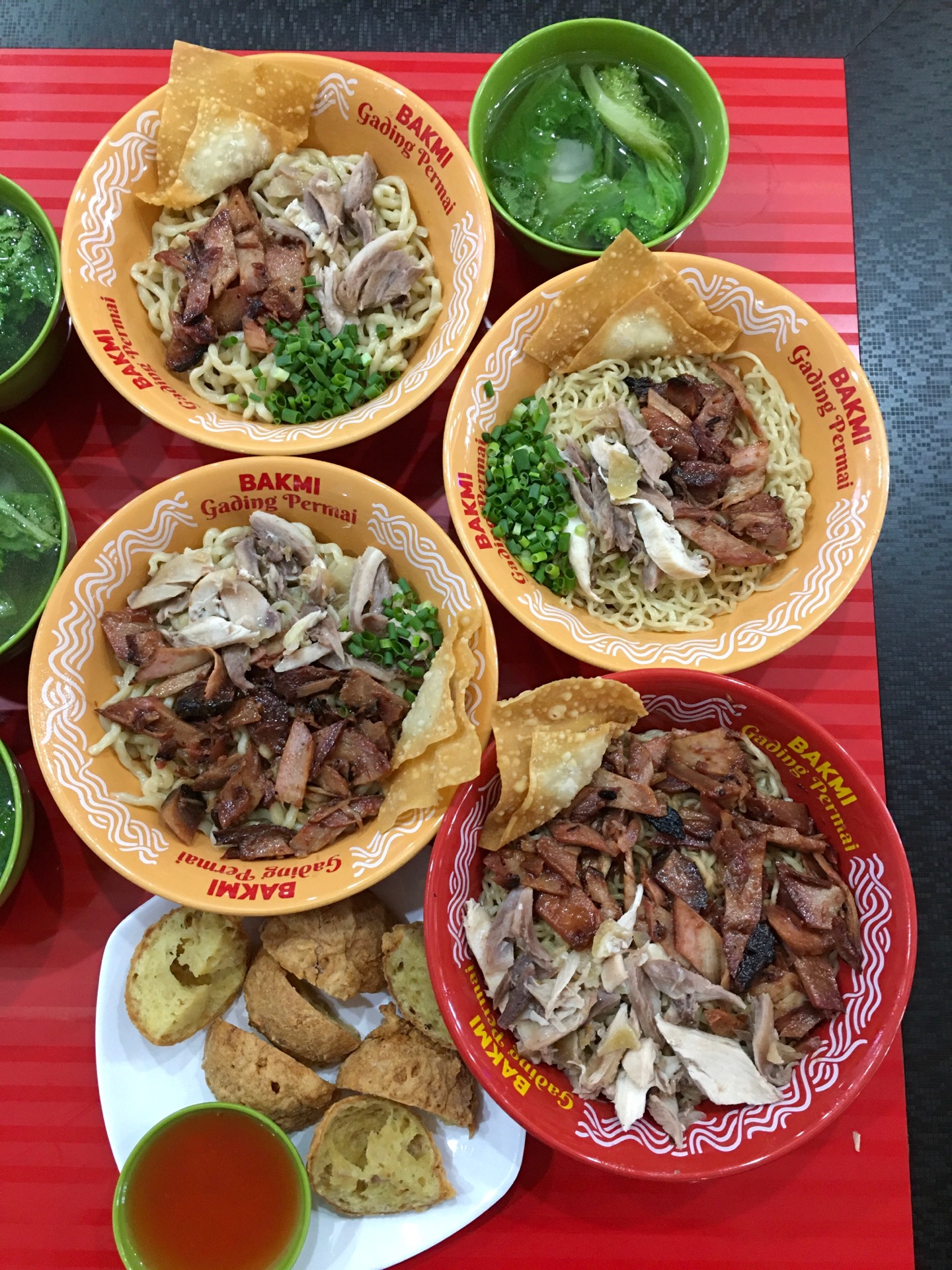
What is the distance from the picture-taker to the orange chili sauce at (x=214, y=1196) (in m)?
2.34

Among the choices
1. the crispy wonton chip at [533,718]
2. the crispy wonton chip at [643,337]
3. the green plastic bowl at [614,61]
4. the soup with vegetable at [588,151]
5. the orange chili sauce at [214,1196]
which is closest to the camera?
the crispy wonton chip at [533,718]

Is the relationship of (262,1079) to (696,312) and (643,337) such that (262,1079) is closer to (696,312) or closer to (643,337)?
(643,337)

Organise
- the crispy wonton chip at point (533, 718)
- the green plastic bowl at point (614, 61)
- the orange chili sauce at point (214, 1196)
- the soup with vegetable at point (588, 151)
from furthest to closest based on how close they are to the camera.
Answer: the soup with vegetable at point (588, 151) → the green plastic bowl at point (614, 61) → the orange chili sauce at point (214, 1196) → the crispy wonton chip at point (533, 718)

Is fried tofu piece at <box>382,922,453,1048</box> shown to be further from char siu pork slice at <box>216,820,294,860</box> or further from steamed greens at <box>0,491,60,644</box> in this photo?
steamed greens at <box>0,491,60,644</box>

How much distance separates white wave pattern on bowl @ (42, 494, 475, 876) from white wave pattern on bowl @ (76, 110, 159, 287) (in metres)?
0.73

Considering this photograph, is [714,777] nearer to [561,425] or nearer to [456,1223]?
[561,425]

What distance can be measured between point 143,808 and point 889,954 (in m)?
1.93

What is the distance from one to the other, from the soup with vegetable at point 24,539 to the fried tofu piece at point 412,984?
1363 mm

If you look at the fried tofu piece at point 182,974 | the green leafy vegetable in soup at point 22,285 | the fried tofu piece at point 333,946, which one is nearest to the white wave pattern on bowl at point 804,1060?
the fried tofu piece at point 333,946

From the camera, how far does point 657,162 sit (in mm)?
2809

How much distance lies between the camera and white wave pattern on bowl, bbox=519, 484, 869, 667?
8.07 ft

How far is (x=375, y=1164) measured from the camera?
94.6 inches

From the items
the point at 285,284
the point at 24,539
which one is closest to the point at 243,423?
the point at 285,284

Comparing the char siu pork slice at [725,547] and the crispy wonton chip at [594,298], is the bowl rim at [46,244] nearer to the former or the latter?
the crispy wonton chip at [594,298]
